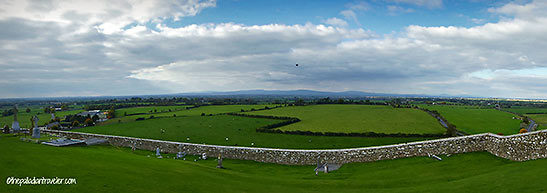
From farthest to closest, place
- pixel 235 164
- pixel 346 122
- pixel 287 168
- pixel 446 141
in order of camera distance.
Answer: pixel 346 122, pixel 235 164, pixel 287 168, pixel 446 141

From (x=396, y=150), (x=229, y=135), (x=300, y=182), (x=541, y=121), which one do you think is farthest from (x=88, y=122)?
(x=541, y=121)

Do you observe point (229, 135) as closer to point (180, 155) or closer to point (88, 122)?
point (180, 155)

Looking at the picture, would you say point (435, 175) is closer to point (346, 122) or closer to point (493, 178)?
point (493, 178)

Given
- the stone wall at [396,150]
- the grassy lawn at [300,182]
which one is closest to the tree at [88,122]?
the stone wall at [396,150]

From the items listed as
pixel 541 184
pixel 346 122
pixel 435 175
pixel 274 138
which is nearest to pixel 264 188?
pixel 435 175

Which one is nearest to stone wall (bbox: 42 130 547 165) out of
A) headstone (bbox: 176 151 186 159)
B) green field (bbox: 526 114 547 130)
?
headstone (bbox: 176 151 186 159)
